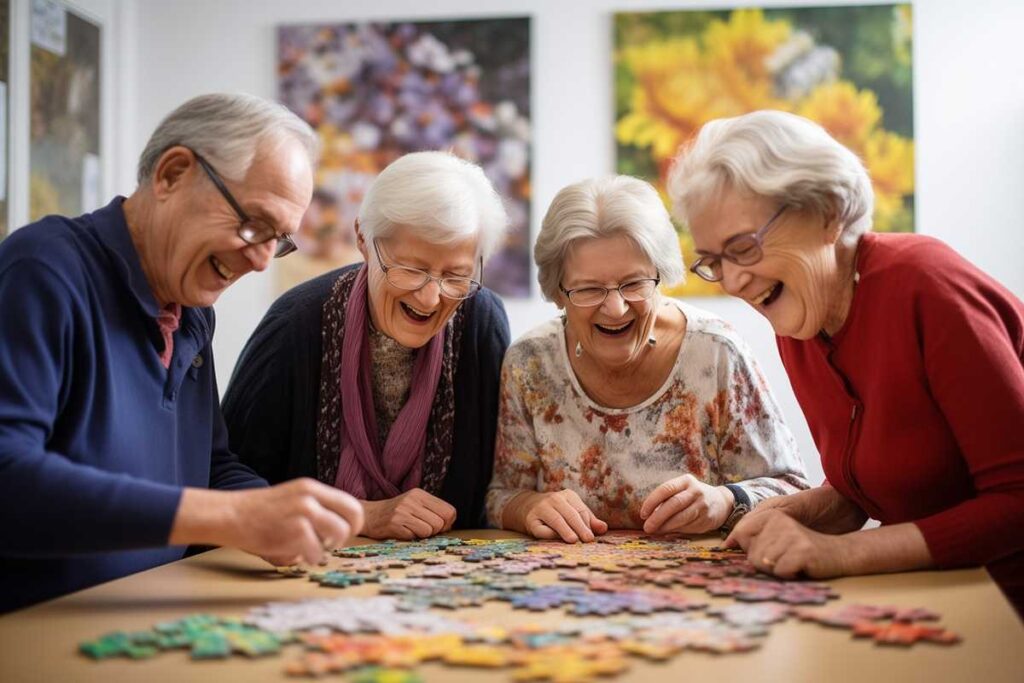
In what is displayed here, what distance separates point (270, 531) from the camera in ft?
5.31

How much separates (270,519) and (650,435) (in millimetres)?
1294

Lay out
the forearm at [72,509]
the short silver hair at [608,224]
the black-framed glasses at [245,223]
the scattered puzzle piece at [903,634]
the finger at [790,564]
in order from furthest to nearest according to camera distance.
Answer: the short silver hair at [608,224], the black-framed glasses at [245,223], the finger at [790,564], the forearm at [72,509], the scattered puzzle piece at [903,634]

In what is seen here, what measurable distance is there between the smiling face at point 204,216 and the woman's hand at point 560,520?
85 centimetres

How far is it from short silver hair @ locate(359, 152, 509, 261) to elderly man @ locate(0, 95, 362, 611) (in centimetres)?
47

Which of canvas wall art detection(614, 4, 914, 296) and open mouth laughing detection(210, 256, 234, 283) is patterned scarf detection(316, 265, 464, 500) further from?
canvas wall art detection(614, 4, 914, 296)

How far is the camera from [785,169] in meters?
2.01

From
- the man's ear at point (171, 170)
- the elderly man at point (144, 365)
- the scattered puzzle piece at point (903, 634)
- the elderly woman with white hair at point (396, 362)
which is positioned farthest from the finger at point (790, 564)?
the man's ear at point (171, 170)

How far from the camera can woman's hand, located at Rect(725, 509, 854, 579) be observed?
1.80 m

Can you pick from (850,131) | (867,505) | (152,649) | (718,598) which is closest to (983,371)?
(867,505)

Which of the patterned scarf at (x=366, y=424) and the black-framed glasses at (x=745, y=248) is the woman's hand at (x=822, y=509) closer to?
the black-framed glasses at (x=745, y=248)

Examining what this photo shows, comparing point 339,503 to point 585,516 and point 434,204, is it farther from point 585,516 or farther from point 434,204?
point 434,204

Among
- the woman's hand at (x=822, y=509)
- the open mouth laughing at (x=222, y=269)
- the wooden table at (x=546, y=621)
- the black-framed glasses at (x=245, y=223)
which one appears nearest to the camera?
the wooden table at (x=546, y=621)

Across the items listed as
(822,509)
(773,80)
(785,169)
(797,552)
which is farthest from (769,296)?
(773,80)

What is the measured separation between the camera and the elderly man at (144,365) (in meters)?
1.58
